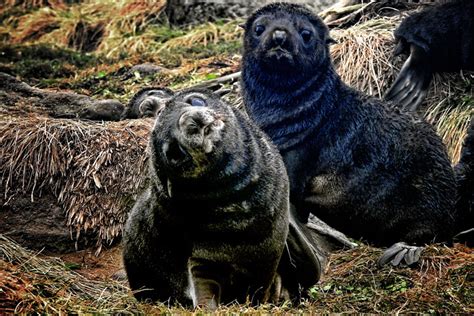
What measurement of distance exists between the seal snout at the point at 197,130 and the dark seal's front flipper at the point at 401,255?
2311mm

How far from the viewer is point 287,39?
21.6 ft

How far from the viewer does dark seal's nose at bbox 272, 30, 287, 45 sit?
21.5 feet

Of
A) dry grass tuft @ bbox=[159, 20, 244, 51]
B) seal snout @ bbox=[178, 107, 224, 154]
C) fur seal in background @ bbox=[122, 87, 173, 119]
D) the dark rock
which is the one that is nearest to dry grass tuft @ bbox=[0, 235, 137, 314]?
seal snout @ bbox=[178, 107, 224, 154]

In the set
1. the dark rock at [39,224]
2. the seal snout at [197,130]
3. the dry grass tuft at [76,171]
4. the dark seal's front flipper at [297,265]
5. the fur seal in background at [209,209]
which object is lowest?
the dark rock at [39,224]

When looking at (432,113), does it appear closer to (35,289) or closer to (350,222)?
(350,222)

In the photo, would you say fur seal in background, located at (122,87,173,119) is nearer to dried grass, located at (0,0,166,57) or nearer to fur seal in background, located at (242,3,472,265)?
fur seal in background, located at (242,3,472,265)

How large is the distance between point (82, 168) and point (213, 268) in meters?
3.54

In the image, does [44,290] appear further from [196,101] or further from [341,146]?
[341,146]

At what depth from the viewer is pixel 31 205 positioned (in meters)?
7.60

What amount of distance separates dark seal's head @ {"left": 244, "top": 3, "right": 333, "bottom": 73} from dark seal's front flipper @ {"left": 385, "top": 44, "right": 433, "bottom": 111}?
1.88 m

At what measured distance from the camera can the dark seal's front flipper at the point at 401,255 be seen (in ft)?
19.6

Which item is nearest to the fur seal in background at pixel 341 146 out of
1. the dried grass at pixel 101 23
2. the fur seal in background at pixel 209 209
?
the fur seal in background at pixel 209 209

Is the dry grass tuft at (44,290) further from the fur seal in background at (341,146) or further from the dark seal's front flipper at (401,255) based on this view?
the fur seal in background at (341,146)

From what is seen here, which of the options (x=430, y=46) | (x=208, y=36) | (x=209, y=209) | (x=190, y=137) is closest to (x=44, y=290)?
(x=209, y=209)
